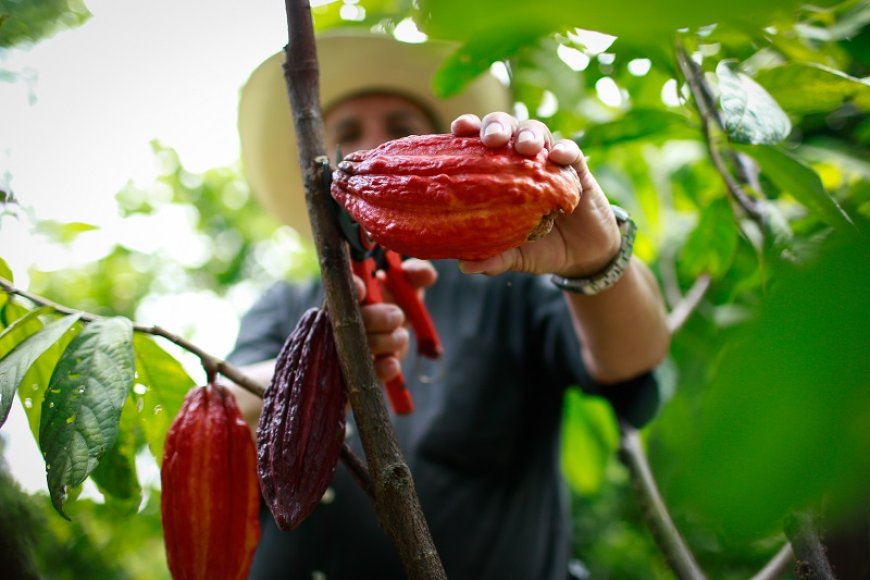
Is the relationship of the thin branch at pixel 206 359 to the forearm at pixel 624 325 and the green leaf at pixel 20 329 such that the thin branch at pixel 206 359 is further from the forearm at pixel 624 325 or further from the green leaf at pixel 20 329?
the forearm at pixel 624 325

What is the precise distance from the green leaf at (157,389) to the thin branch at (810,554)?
29.2 inches

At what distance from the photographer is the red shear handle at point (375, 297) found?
90cm

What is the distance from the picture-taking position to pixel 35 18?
36.3 inches

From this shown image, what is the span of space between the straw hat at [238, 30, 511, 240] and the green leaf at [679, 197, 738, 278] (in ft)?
2.33

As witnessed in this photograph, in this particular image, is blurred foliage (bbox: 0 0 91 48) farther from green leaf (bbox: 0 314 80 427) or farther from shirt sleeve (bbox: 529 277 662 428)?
shirt sleeve (bbox: 529 277 662 428)

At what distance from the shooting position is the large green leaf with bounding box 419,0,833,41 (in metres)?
0.20

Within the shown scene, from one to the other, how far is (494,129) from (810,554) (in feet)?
1.80

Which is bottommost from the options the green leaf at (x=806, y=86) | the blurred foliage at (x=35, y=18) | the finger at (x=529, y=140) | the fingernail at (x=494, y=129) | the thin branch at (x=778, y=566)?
the thin branch at (x=778, y=566)

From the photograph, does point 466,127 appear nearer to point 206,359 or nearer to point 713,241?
point 206,359

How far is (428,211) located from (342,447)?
10.7 inches

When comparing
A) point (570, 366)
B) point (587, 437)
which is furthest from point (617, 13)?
point (587, 437)

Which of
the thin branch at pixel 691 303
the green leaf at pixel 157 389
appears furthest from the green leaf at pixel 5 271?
the thin branch at pixel 691 303

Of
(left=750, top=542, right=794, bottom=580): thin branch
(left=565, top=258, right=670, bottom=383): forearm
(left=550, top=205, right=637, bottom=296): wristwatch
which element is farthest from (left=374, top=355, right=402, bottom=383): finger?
(left=750, top=542, right=794, bottom=580): thin branch

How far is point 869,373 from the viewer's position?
0.65 ft
